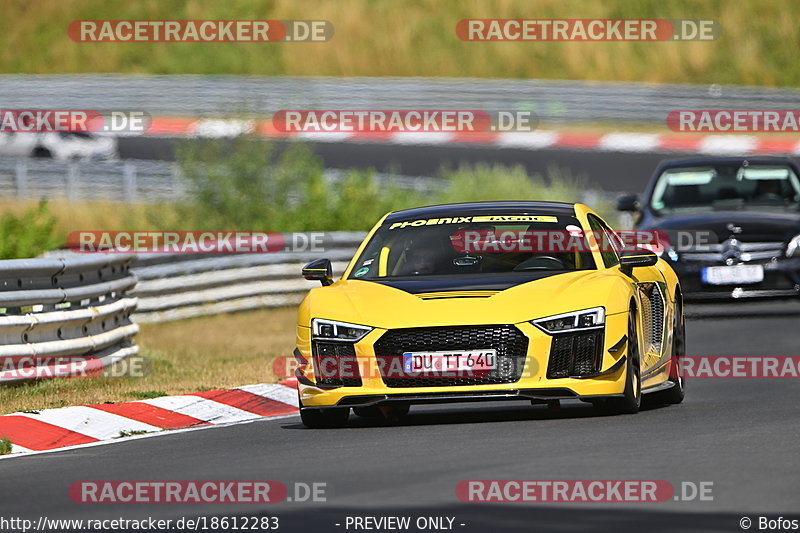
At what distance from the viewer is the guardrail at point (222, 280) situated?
2139 centimetres

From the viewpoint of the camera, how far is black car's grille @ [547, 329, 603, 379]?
35.6ft

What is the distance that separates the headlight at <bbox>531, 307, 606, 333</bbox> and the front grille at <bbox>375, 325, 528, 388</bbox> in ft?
0.50

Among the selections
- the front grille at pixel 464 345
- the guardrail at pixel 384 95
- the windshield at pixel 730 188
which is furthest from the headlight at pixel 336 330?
the guardrail at pixel 384 95

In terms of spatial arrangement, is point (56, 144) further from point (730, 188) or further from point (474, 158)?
point (730, 188)

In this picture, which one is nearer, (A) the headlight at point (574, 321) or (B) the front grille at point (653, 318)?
(A) the headlight at point (574, 321)

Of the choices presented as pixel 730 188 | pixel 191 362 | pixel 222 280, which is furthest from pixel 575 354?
pixel 222 280

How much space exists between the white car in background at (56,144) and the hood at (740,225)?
25073 mm

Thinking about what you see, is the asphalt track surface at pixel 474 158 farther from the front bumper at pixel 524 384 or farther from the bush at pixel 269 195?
the front bumper at pixel 524 384

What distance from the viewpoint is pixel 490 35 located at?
164ft

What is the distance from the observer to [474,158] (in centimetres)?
3862

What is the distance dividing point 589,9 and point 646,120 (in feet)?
33.8

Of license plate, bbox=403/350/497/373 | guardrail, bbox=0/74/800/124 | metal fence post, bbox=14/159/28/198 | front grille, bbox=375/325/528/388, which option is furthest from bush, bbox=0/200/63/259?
guardrail, bbox=0/74/800/124

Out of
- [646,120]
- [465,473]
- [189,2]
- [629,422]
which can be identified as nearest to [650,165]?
[646,120]

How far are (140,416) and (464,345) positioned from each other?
261cm
